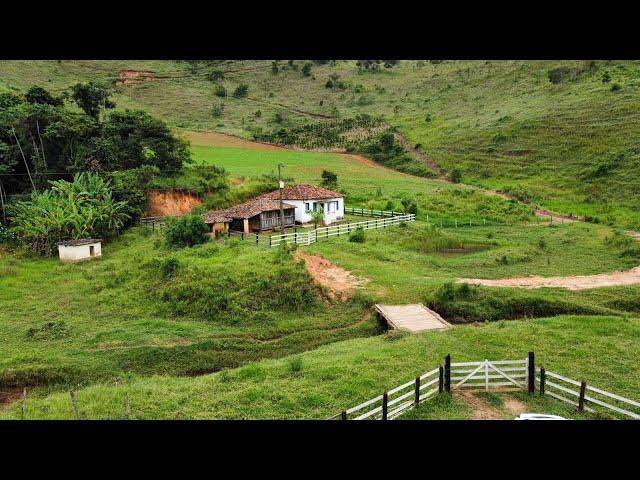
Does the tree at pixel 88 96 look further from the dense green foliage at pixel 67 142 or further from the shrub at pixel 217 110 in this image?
the shrub at pixel 217 110

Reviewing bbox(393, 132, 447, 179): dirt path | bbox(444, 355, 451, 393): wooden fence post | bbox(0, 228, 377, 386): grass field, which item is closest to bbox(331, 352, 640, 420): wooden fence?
bbox(444, 355, 451, 393): wooden fence post

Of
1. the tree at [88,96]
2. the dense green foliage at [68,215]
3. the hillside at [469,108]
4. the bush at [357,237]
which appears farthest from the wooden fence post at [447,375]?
the tree at [88,96]

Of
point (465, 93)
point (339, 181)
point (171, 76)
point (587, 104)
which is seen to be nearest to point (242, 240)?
point (339, 181)

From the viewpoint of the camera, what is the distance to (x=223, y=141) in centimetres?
6400

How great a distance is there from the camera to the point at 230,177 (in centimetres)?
4231

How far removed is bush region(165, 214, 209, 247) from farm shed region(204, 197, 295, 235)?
1504mm

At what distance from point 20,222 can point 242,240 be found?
13362mm

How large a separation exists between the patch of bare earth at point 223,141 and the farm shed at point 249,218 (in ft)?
102

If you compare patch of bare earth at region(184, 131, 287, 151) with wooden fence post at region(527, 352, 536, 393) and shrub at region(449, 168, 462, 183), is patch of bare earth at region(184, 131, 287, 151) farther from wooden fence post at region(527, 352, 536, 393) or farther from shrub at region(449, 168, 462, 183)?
wooden fence post at region(527, 352, 536, 393)

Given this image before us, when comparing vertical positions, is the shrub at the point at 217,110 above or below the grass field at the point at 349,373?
above

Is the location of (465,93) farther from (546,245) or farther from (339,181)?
(546,245)

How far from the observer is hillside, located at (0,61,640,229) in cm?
4634

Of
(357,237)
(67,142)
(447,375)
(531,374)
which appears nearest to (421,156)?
(357,237)

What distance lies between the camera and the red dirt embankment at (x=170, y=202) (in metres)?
37.0
